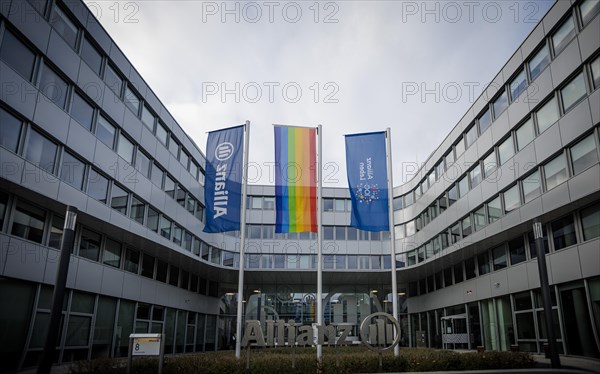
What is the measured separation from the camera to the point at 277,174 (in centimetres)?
1973

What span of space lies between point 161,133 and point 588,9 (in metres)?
23.2

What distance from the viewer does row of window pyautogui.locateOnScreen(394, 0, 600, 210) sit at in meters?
18.7

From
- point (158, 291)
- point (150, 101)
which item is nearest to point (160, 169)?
point (150, 101)

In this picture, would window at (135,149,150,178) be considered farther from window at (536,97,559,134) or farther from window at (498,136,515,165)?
window at (536,97,559,134)

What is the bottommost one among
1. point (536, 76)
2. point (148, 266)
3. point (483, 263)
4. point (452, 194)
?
point (148, 266)

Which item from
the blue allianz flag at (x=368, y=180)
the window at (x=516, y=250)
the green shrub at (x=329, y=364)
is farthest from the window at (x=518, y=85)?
the green shrub at (x=329, y=364)

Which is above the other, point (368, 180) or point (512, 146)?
point (512, 146)

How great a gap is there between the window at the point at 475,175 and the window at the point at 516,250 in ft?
15.2

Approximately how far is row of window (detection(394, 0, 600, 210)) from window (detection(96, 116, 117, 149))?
20.7 metres

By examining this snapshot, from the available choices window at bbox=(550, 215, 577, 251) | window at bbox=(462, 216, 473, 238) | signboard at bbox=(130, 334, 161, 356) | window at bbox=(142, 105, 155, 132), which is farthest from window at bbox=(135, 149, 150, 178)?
window at bbox=(550, 215, 577, 251)

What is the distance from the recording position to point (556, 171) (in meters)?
20.7

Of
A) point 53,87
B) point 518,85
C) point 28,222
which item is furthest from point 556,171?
point 28,222

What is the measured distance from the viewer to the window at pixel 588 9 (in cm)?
1798

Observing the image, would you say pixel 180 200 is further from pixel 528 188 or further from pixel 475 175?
pixel 528 188
